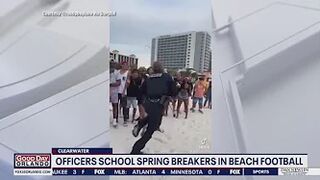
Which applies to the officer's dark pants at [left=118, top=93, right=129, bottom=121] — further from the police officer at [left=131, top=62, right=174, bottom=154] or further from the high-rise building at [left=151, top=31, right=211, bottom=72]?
the high-rise building at [left=151, top=31, right=211, bottom=72]

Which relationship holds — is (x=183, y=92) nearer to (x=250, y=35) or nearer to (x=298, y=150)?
(x=250, y=35)

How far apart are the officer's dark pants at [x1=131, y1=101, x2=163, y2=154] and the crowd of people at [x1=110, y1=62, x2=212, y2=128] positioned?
4 centimetres

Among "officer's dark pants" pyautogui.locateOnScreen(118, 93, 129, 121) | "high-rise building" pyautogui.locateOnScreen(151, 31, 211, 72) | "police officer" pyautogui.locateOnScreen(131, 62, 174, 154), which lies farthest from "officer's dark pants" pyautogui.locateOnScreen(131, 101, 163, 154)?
"high-rise building" pyautogui.locateOnScreen(151, 31, 211, 72)

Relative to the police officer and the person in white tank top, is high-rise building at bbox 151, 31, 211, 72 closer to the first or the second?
the police officer

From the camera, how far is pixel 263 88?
7.98 ft

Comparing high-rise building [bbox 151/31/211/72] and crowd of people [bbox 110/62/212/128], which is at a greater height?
high-rise building [bbox 151/31/211/72]

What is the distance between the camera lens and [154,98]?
2.50 m

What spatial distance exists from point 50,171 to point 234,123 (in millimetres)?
1307

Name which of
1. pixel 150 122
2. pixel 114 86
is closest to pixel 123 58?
pixel 114 86

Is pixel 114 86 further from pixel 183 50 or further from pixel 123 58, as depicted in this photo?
pixel 183 50

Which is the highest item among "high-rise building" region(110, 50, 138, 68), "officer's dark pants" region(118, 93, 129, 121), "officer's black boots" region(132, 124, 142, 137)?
"high-rise building" region(110, 50, 138, 68)

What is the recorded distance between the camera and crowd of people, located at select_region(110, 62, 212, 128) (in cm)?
246

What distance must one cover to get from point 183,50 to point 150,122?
1.80 feet

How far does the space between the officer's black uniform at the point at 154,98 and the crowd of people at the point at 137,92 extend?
31mm
